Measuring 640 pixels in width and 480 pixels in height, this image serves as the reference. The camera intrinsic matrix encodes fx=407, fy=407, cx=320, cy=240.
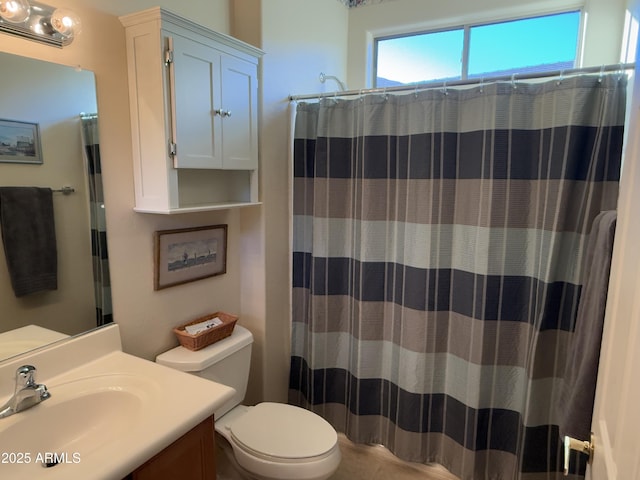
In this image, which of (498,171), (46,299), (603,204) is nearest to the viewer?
(46,299)

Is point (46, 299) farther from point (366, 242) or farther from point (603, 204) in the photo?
point (603, 204)

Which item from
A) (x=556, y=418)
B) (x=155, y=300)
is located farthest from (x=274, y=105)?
(x=556, y=418)

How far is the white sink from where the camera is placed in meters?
1.01

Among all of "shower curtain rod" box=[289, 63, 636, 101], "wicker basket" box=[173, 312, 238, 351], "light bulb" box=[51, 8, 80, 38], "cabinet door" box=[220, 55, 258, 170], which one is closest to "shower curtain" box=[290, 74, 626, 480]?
"shower curtain rod" box=[289, 63, 636, 101]

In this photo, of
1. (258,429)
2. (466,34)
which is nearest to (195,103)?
(258,429)

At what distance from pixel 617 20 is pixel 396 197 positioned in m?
1.39

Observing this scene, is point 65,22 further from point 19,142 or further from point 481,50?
point 481,50

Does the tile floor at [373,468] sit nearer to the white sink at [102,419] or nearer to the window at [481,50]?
the white sink at [102,419]

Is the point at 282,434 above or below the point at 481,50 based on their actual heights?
below

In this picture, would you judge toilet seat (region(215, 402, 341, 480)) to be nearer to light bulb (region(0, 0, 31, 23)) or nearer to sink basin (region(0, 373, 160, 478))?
sink basin (region(0, 373, 160, 478))

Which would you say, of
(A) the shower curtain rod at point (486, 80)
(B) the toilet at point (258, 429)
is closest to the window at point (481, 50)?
(A) the shower curtain rod at point (486, 80)

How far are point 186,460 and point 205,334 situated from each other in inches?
25.5

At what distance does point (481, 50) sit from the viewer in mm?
2418

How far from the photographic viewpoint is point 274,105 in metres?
2.08
